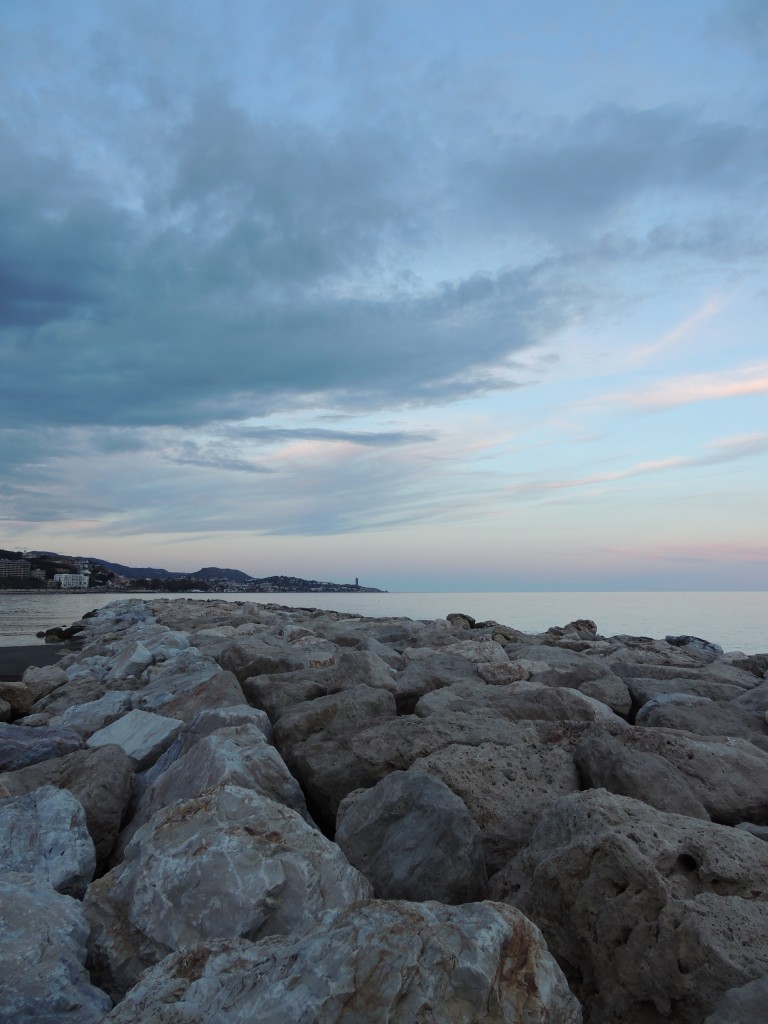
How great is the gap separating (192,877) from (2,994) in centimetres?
69

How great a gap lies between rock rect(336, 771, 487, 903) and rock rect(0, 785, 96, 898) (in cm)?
127

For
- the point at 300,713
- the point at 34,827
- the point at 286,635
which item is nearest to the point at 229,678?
the point at 300,713

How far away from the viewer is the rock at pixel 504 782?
3.46 meters

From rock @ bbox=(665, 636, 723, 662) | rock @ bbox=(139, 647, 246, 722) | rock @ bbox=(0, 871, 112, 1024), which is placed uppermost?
rock @ bbox=(139, 647, 246, 722)

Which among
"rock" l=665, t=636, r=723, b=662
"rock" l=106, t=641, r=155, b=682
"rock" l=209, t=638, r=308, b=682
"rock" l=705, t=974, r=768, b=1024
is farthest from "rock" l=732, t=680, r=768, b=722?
"rock" l=665, t=636, r=723, b=662

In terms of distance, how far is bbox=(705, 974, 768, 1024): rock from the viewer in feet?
6.65

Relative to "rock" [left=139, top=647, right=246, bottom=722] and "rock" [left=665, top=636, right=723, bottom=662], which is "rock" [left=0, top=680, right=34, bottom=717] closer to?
"rock" [left=139, top=647, right=246, bottom=722]

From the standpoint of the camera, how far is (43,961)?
262cm

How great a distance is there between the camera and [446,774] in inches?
150

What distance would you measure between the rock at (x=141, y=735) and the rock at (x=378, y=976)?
3.02 metres

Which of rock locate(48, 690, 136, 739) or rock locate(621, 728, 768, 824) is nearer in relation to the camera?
rock locate(621, 728, 768, 824)

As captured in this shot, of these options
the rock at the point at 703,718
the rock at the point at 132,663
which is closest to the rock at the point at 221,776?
the rock at the point at 703,718

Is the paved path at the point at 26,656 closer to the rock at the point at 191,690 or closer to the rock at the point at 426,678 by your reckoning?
the rock at the point at 191,690

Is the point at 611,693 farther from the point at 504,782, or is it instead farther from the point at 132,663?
the point at 132,663
